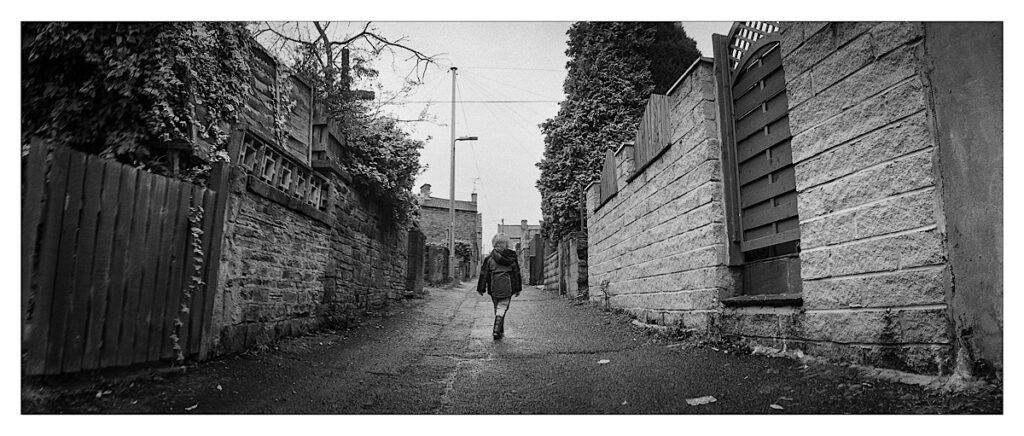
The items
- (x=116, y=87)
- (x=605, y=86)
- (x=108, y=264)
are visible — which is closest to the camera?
(x=108, y=264)

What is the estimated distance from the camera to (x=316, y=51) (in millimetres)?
5969

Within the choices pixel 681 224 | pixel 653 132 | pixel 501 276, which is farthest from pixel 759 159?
pixel 501 276

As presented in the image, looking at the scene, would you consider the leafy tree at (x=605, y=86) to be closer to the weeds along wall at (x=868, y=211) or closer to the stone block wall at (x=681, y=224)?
the stone block wall at (x=681, y=224)

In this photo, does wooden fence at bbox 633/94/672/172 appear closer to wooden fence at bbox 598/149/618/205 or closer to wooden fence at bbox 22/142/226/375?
wooden fence at bbox 598/149/618/205

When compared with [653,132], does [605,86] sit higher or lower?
higher

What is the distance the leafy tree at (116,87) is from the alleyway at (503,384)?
5.16 ft

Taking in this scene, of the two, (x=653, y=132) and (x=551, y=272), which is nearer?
(x=653, y=132)

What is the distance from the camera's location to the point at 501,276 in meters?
6.29

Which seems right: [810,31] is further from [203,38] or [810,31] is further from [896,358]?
[203,38]

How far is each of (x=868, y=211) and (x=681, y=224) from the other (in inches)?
87.5

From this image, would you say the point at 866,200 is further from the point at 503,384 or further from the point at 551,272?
the point at 551,272

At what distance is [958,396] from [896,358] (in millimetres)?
412

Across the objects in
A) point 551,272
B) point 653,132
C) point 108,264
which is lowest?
point 108,264

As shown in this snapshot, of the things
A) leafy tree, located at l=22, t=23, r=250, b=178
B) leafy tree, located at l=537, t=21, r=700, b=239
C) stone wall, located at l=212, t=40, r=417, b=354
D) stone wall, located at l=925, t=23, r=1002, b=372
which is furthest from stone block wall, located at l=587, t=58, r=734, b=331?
leafy tree, located at l=22, t=23, r=250, b=178
